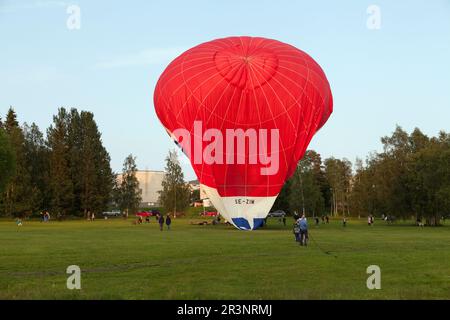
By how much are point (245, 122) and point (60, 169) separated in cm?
5703

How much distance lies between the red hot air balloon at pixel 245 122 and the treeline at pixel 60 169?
168ft

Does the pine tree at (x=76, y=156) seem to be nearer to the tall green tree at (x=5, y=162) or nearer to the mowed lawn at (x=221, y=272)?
the tall green tree at (x=5, y=162)

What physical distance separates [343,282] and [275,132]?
2595cm

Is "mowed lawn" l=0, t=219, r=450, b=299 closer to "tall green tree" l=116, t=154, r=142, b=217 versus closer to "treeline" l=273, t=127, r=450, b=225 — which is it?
"treeline" l=273, t=127, r=450, b=225

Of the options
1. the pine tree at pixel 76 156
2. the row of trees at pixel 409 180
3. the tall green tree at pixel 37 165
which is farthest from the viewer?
the pine tree at pixel 76 156

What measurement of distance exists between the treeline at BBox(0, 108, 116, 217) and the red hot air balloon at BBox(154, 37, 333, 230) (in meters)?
51.2

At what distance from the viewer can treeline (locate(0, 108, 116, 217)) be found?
284 feet

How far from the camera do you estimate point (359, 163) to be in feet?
420

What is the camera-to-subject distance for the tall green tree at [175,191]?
95438 mm

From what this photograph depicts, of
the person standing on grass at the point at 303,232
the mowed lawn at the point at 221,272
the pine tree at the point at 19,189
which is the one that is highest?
the pine tree at the point at 19,189

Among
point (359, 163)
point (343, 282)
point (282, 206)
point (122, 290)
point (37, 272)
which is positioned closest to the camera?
point (122, 290)

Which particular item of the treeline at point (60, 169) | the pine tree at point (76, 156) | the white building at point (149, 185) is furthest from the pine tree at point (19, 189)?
the white building at point (149, 185)
